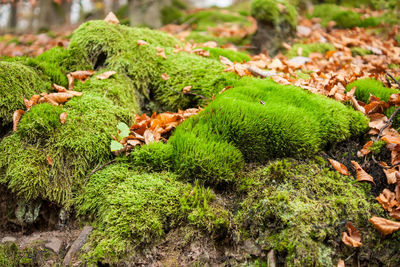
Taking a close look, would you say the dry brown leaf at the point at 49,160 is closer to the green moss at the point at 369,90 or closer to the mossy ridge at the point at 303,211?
the mossy ridge at the point at 303,211

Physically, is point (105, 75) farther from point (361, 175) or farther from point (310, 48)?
point (310, 48)

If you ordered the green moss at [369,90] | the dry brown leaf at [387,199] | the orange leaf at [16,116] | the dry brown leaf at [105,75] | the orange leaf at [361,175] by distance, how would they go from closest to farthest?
the dry brown leaf at [387,199], the orange leaf at [361,175], the orange leaf at [16,116], the green moss at [369,90], the dry brown leaf at [105,75]

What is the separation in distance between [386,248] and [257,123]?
1376mm

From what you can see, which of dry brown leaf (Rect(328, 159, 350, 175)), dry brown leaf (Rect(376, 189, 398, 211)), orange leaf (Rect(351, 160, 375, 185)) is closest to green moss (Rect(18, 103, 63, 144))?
dry brown leaf (Rect(328, 159, 350, 175))

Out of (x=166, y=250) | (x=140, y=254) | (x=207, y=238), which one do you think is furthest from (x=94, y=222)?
(x=207, y=238)

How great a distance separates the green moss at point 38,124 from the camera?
254 cm

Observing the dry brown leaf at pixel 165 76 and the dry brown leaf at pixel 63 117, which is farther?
the dry brown leaf at pixel 165 76

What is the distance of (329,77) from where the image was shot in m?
3.55

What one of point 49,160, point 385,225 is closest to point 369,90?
point 385,225

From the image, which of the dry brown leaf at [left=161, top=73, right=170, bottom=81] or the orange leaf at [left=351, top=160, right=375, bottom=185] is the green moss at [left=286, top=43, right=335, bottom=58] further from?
the orange leaf at [left=351, top=160, right=375, bottom=185]

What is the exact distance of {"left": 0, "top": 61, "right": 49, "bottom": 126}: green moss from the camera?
2.68 meters

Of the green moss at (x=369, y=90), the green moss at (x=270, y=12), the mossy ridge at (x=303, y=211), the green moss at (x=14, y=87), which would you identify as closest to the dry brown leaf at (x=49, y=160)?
the green moss at (x=14, y=87)

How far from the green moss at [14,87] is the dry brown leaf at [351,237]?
3.17 m

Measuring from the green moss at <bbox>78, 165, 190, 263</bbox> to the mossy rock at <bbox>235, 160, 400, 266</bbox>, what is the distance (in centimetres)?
60
